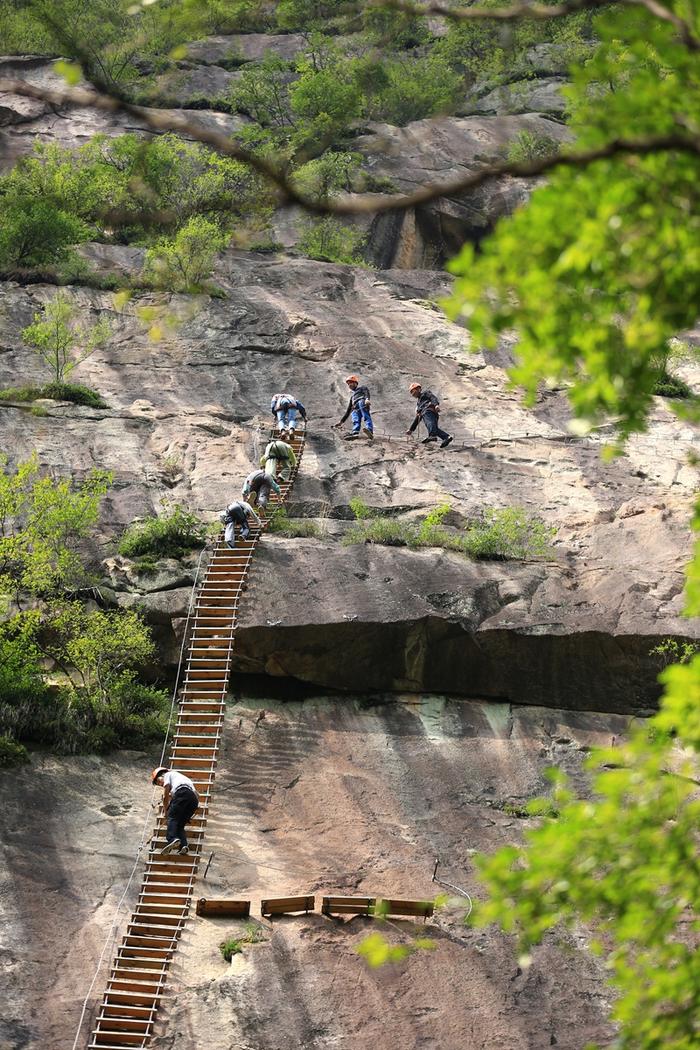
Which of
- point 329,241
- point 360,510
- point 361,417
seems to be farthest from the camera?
point 329,241

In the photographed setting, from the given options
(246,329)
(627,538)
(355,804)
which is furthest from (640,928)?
(246,329)

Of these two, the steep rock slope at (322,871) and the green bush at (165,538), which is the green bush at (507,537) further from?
the green bush at (165,538)

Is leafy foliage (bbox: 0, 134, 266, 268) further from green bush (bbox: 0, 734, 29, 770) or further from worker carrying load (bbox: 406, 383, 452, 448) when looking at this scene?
green bush (bbox: 0, 734, 29, 770)

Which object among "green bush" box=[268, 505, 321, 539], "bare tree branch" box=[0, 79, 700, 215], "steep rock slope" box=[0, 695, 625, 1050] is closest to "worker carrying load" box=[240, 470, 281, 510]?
"green bush" box=[268, 505, 321, 539]

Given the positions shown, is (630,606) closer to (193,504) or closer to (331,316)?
(193,504)

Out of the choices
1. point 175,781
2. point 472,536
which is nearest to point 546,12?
point 175,781

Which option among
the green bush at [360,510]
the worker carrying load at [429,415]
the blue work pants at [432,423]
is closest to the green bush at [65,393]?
the green bush at [360,510]

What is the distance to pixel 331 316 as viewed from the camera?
92.4 feet

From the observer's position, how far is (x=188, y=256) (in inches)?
1132

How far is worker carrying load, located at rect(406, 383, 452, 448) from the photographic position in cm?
2277

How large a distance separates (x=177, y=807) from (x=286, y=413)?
10628 millimetres

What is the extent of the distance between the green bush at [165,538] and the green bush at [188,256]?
36.3ft

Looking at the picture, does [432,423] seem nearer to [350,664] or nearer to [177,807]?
[350,664]

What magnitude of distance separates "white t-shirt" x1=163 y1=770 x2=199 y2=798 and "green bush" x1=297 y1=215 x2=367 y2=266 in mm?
21306
